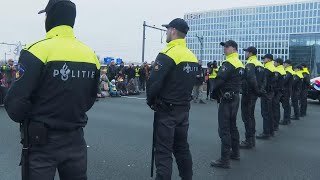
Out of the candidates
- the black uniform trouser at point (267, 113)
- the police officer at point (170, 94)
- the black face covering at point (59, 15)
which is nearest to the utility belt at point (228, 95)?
the police officer at point (170, 94)

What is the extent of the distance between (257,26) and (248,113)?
77.9 meters

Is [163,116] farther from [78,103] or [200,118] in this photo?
[200,118]

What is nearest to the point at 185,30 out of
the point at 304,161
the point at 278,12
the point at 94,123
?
the point at 304,161

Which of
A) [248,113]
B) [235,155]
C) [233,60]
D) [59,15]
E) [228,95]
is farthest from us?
[248,113]

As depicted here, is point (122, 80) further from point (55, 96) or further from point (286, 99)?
point (55, 96)

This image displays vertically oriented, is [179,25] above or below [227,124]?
above

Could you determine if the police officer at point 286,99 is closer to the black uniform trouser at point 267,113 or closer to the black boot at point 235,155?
the black uniform trouser at point 267,113

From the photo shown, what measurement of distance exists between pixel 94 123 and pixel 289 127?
5.33 metres

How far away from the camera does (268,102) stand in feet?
28.3

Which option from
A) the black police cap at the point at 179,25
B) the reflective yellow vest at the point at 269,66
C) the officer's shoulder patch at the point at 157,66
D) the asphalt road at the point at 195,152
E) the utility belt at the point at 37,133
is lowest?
the asphalt road at the point at 195,152

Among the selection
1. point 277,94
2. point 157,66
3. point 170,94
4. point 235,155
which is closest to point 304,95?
point 277,94

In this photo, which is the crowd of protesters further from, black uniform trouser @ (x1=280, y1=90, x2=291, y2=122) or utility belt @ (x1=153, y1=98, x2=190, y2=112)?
utility belt @ (x1=153, y1=98, x2=190, y2=112)

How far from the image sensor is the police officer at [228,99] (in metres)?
5.89

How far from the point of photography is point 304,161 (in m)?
6.61
